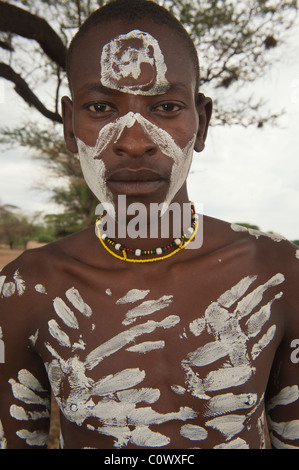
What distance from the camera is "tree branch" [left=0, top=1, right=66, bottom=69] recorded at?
12.4 feet

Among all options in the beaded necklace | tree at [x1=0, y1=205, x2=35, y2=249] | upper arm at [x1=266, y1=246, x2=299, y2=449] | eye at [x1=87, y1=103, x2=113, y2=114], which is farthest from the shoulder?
tree at [x1=0, y1=205, x2=35, y2=249]

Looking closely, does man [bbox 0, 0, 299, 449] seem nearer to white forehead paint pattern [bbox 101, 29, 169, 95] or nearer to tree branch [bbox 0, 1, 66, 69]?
white forehead paint pattern [bbox 101, 29, 169, 95]

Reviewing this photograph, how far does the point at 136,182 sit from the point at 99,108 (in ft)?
1.01

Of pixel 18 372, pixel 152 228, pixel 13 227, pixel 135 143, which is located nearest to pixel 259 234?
pixel 152 228

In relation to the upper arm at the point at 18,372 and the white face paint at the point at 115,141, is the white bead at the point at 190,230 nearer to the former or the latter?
the white face paint at the point at 115,141

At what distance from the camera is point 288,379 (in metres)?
1.49

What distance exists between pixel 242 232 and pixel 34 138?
6.81 metres

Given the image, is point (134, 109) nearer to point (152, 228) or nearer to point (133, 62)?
point (133, 62)

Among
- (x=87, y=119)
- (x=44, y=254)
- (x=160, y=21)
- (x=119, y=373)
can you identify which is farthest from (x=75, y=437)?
(x=160, y=21)

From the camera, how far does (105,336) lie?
1.41 m

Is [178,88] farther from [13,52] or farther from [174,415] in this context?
[13,52]

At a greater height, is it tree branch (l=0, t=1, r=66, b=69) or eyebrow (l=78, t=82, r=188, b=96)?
tree branch (l=0, t=1, r=66, b=69)

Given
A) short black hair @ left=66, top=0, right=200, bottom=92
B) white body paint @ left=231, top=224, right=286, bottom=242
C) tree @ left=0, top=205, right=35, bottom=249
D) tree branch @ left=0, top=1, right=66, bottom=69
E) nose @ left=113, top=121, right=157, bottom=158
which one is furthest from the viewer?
tree @ left=0, top=205, right=35, bottom=249

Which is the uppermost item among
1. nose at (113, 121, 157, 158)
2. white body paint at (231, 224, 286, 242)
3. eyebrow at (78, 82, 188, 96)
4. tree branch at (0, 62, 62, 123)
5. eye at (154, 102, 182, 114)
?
tree branch at (0, 62, 62, 123)
